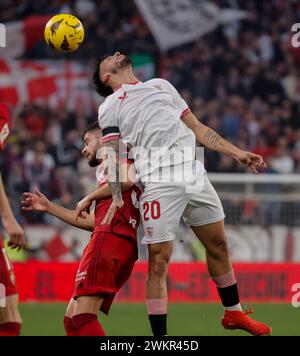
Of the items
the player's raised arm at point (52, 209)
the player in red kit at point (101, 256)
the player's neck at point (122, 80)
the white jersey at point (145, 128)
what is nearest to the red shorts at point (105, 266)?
the player in red kit at point (101, 256)

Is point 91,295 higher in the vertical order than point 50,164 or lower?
lower

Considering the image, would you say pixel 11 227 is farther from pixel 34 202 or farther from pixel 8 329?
pixel 34 202

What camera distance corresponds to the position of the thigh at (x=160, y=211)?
25.4 feet

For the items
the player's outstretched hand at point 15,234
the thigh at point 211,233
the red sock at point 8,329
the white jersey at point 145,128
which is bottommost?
the red sock at point 8,329

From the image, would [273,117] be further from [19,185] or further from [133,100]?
[133,100]

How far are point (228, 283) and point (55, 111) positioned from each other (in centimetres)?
1144

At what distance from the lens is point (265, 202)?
1599cm

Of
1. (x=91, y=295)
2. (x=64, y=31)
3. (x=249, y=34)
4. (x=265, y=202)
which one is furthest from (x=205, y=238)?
(x=249, y=34)

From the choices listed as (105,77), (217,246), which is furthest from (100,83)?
(217,246)

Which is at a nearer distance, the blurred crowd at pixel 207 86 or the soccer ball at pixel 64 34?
the soccer ball at pixel 64 34

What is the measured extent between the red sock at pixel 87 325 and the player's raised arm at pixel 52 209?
0.82 m

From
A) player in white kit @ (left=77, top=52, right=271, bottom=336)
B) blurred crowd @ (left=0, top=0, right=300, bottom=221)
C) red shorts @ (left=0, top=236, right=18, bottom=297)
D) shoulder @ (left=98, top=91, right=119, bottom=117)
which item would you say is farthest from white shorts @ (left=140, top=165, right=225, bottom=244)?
blurred crowd @ (left=0, top=0, right=300, bottom=221)

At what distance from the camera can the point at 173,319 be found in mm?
11852

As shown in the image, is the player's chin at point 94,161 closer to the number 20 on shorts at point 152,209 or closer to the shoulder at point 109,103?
the shoulder at point 109,103
